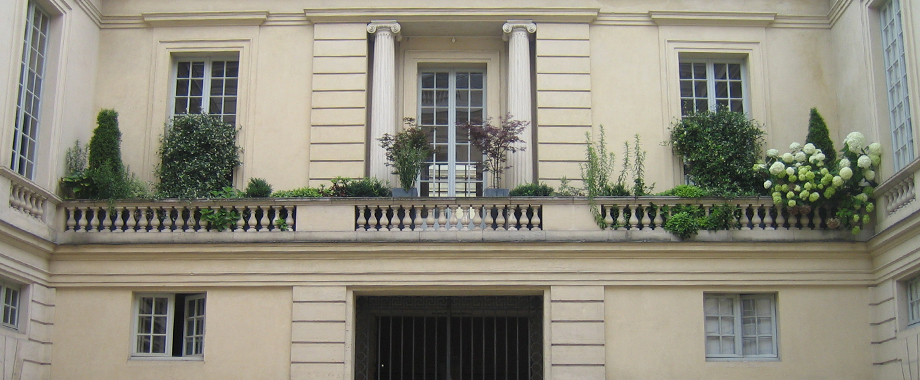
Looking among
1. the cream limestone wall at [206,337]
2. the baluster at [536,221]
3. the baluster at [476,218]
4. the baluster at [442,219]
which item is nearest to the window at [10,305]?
the cream limestone wall at [206,337]

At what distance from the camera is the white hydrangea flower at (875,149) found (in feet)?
54.4

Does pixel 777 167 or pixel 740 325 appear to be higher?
pixel 777 167

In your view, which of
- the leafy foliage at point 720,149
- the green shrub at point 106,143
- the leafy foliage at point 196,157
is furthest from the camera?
the leafy foliage at point 196,157

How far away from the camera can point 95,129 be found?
18.5 m

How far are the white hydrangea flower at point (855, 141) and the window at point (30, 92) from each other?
12.9m

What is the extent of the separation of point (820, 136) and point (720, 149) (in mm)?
1632

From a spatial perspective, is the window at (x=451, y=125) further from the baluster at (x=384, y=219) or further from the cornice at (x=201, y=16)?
the cornice at (x=201, y=16)

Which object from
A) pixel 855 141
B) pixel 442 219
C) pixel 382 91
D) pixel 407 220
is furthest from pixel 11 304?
pixel 855 141

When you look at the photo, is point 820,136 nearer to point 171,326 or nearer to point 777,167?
point 777,167

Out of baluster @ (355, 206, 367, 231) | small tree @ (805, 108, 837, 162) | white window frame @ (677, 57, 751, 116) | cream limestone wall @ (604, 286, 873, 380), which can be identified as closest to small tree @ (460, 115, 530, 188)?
baluster @ (355, 206, 367, 231)

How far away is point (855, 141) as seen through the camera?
16781 mm

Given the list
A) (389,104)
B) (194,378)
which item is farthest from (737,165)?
(194,378)

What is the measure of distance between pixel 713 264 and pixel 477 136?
4.34 meters

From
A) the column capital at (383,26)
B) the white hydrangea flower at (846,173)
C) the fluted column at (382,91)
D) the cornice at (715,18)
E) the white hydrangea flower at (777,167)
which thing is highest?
the cornice at (715,18)
